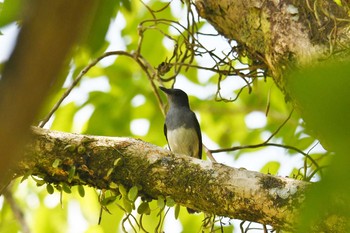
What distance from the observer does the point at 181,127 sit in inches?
180

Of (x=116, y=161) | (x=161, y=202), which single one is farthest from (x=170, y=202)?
(x=116, y=161)

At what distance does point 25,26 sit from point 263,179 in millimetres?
1881

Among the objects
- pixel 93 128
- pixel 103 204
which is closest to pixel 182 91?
pixel 93 128

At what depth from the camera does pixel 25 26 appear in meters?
0.39

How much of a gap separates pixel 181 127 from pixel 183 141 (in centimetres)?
11

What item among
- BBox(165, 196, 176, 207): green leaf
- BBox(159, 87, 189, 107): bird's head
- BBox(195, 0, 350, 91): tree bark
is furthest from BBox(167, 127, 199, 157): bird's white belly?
BBox(165, 196, 176, 207): green leaf

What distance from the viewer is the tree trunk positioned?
7.07 ft

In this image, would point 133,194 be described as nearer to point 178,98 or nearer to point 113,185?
point 113,185

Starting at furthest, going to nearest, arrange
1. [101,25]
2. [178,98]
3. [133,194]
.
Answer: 1. [178,98]
2. [133,194]
3. [101,25]

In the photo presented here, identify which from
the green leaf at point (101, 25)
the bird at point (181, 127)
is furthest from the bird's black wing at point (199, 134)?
the green leaf at point (101, 25)

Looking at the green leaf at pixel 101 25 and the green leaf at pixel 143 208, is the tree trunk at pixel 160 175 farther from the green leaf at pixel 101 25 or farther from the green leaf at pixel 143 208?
the green leaf at pixel 101 25

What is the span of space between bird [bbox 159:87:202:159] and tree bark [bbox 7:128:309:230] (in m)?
1.88

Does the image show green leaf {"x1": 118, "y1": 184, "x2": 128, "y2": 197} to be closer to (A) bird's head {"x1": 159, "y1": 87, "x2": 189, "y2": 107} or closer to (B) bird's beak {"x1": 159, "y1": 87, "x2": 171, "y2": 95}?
(B) bird's beak {"x1": 159, "y1": 87, "x2": 171, "y2": 95}

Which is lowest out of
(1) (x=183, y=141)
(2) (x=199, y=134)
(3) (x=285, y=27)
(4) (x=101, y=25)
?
(4) (x=101, y=25)
